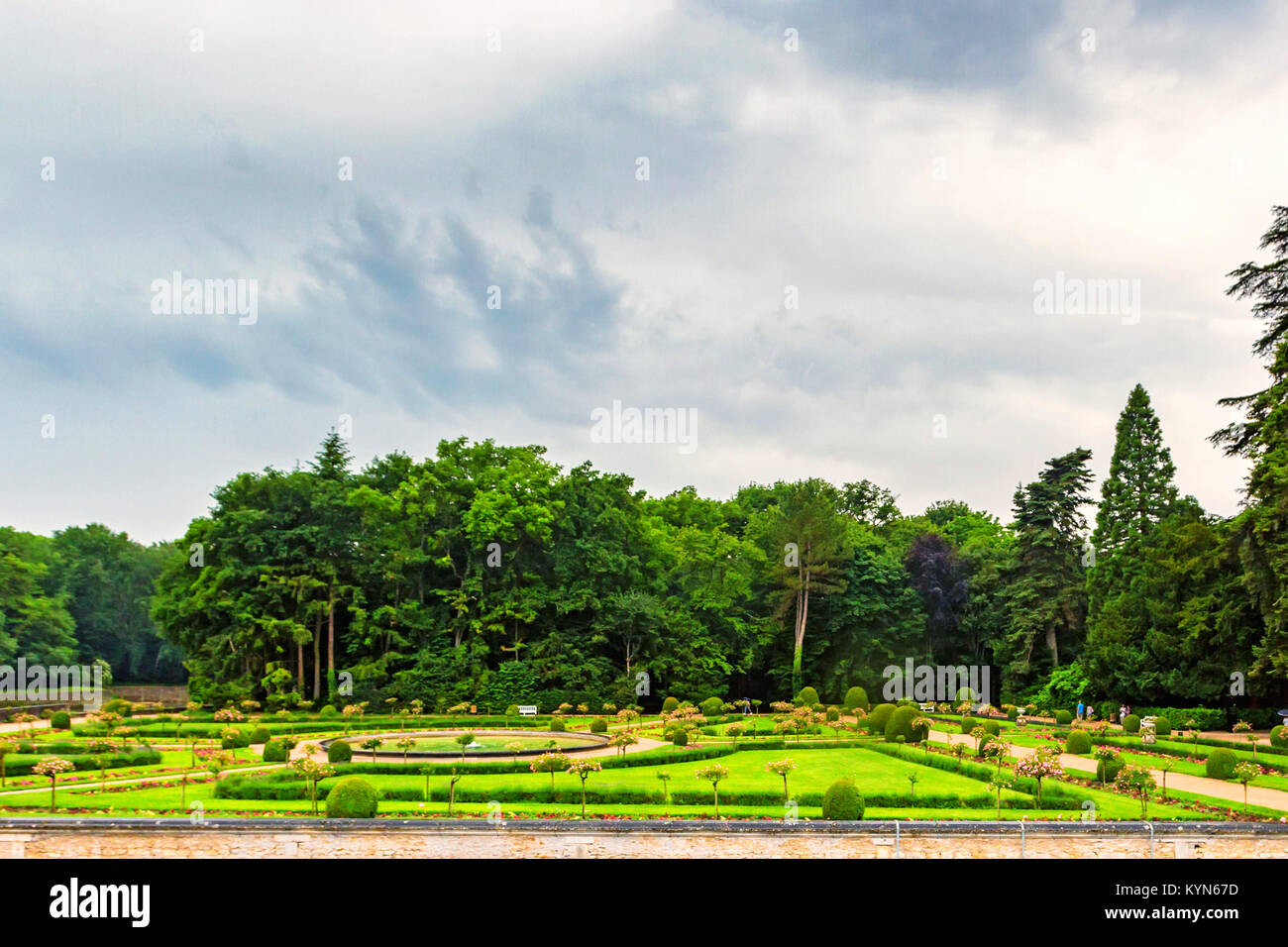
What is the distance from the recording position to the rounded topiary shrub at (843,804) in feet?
51.1

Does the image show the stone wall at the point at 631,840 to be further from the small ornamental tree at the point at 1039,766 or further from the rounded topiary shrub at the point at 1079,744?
the rounded topiary shrub at the point at 1079,744

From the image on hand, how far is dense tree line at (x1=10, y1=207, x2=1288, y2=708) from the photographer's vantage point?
124 feet

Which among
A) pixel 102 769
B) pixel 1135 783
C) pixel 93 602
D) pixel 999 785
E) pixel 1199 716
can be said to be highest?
pixel 93 602

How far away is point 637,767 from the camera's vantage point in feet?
82.4

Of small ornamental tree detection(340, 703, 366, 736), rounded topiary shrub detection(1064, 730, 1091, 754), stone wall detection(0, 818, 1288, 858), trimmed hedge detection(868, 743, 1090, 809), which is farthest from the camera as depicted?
small ornamental tree detection(340, 703, 366, 736)

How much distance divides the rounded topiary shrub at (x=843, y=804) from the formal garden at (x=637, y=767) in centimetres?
3

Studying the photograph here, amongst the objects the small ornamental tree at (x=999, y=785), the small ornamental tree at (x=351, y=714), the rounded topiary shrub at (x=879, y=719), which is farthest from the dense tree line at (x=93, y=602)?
the small ornamental tree at (x=999, y=785)

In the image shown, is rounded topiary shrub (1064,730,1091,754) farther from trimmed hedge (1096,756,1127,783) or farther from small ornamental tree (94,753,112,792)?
small ornamental tree (94,753,112,792)

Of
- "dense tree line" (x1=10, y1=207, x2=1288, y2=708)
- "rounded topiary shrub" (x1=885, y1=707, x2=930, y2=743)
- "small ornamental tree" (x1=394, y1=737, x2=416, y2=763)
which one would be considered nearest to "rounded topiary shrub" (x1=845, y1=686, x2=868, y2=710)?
"dense tree line" (x1=10, y1=207, x2=1288, y2=708)

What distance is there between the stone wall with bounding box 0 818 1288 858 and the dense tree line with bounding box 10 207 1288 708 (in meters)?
23.4

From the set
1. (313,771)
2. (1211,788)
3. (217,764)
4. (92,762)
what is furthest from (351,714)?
(1211,788)

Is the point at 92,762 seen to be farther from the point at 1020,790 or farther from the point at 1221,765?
the point at 1221,765

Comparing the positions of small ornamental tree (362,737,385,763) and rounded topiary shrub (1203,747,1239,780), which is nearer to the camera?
rounded topiary shrub (1203,747,1239,780)

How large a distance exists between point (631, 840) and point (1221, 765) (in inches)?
681
